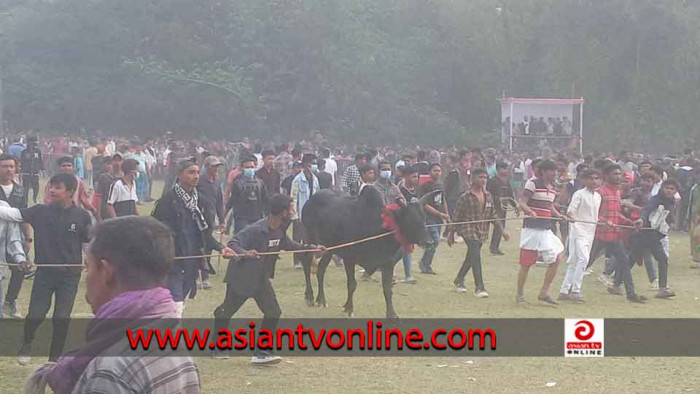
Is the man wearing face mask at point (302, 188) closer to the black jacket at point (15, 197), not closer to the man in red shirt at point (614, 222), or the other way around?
the man in red shirt at point (614, 222)

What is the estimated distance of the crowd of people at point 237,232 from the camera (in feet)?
9.36

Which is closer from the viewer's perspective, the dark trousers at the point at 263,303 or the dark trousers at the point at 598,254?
the dark trousers at the point at 263,303

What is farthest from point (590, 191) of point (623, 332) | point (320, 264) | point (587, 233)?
point (320, 264)

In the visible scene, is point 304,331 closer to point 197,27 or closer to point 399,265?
point 399,265

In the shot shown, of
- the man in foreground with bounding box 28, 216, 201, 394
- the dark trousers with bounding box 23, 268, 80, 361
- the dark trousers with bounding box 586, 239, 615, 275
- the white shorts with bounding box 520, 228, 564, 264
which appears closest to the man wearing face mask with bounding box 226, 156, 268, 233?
the white shorts with bounding box 520, 228, 564, 264

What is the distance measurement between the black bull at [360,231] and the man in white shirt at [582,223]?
215 centimetres

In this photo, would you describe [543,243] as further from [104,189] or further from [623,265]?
[104,189]

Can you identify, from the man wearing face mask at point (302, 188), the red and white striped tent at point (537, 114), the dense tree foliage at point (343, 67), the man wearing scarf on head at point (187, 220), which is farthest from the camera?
the dense tree foliage at point (343, 67)

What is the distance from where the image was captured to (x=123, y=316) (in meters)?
2.72

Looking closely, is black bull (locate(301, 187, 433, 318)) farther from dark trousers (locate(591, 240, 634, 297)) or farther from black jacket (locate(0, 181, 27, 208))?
black jacket (locate(0, 181, 27, 208))

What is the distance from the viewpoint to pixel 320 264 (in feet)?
36.5

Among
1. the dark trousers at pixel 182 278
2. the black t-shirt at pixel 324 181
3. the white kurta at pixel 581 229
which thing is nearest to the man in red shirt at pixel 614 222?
the white kurta at pixel 581 229

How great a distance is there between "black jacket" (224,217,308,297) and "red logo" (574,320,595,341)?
3379 millimetres

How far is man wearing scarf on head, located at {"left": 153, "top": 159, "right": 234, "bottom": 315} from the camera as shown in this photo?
8398 millimetres
